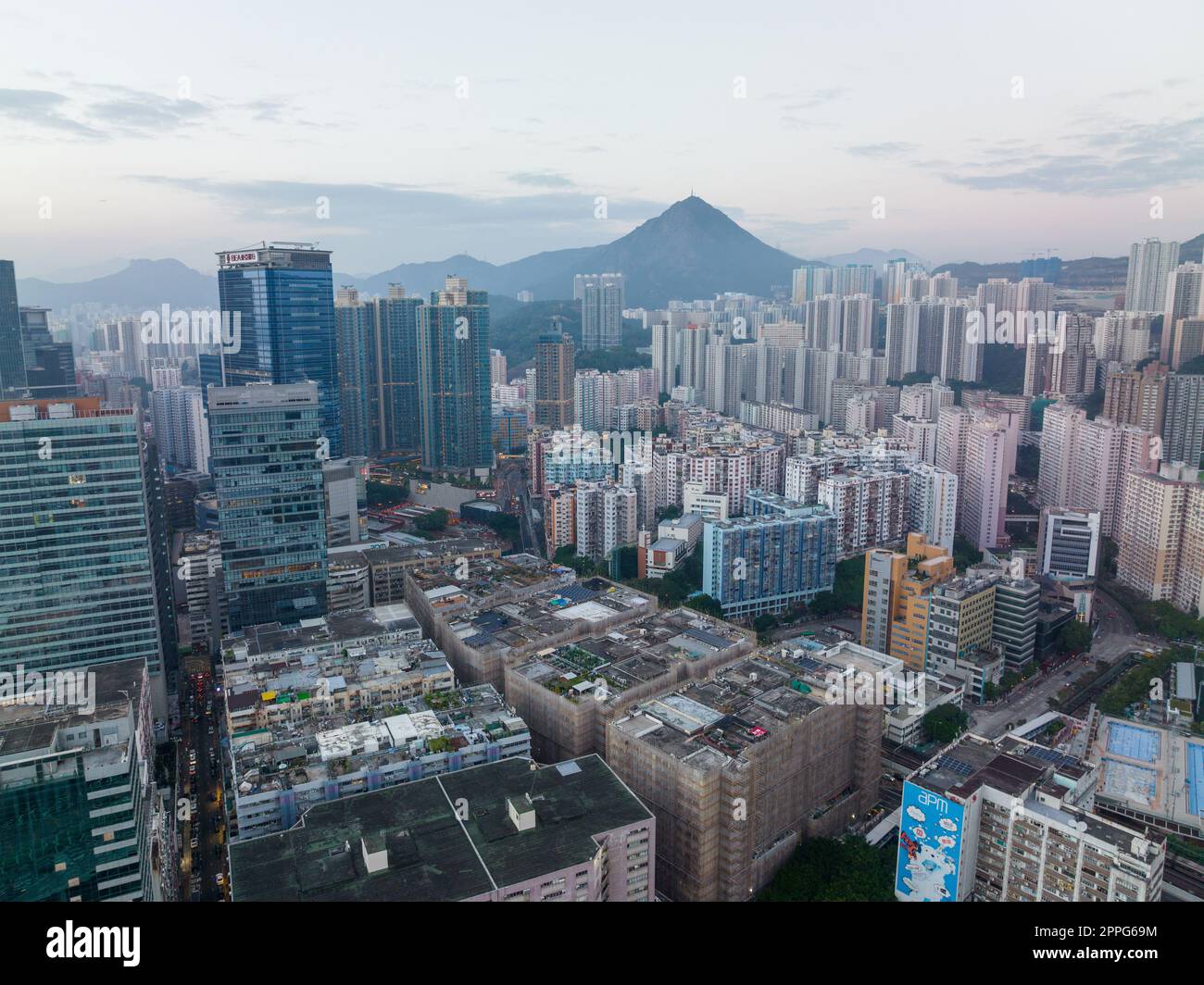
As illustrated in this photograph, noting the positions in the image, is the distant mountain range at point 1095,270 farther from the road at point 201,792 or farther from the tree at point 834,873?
the road at point 201,792

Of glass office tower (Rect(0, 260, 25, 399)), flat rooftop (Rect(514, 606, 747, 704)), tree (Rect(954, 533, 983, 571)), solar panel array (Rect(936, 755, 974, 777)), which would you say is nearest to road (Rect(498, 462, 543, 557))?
flat rooftop (Rect(514, 606, 747, 704))

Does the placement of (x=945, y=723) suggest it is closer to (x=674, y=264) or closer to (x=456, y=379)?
(x=456, y=379)

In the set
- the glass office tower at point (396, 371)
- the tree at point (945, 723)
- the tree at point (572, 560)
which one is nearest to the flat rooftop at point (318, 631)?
the tree at point (572, 560)

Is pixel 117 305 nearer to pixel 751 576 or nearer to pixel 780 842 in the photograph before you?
pixel 751 576

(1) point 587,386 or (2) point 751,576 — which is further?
(1) point 587,386

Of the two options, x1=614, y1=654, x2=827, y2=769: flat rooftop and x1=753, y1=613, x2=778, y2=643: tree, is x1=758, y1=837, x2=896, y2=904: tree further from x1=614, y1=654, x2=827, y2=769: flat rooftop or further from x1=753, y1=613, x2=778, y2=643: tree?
x1=753, y1=613, x2=778, y2=643: tree

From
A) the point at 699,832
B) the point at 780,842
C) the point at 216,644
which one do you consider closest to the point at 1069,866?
the point at 780,842
